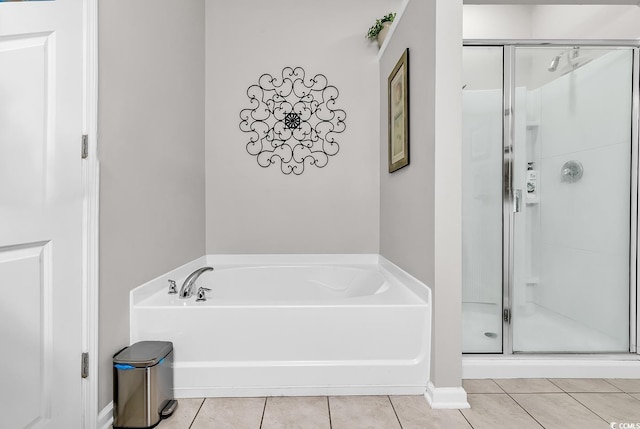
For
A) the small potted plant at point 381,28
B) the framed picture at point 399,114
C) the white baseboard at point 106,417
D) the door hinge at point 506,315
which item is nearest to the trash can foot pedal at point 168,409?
the white baseboard at point 106,417

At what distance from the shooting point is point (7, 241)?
113cm

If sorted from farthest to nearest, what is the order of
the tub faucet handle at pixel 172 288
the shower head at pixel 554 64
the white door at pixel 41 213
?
the shower head at pixel 554 64, the tub faucet handle at pixel 172 288, the white door at pixel 41 213

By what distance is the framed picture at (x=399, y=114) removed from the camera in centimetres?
211

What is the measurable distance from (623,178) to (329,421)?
86.1 inches

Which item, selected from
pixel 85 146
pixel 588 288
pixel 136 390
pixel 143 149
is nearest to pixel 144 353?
pixel 136 390

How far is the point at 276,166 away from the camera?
294cm

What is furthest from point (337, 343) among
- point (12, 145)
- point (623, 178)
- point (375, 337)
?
point (623, 178)

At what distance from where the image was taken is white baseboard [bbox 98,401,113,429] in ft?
4.83

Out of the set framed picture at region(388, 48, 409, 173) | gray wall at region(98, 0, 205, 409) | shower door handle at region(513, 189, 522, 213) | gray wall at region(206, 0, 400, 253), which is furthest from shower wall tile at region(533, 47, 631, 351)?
gray wall at region(98, 0, 205, 409)

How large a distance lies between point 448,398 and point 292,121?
218 cm

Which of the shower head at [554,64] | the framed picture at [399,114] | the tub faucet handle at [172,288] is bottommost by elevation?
the tub faucet handle at [172,288]

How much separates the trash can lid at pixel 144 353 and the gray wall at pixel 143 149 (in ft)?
0.24

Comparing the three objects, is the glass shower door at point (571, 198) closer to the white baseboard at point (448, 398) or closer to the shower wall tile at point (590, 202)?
the shower wall tile at point (590, 202)

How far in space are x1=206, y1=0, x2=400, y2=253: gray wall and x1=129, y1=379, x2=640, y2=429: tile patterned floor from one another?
1.38 metres
